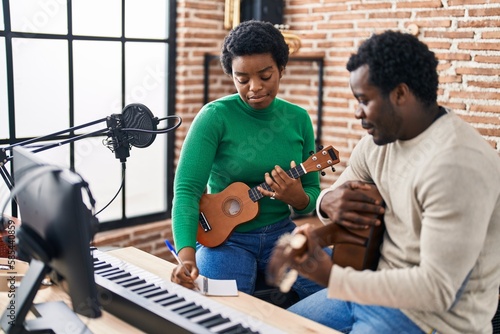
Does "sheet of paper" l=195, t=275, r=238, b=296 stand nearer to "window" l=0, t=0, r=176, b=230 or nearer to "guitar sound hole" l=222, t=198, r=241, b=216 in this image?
"guitar sound hole" l=222, t=198, r=241, b=216

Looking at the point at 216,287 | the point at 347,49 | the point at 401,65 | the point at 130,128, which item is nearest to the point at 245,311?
the point at 216,287

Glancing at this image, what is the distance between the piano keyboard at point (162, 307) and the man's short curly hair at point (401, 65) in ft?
2.07

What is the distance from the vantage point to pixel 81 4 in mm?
3219

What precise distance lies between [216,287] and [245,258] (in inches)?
15.9

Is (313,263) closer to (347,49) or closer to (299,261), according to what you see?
(299,261)

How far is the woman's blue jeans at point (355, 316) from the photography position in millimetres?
1425

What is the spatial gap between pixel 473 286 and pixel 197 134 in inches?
41.7

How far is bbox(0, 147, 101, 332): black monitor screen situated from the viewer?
114 cm

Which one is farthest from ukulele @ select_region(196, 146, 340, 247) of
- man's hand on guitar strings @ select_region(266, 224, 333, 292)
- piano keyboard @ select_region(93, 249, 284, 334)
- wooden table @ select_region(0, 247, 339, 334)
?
man's hand on guitar strings @ select_region(266, 224, 333, 292)

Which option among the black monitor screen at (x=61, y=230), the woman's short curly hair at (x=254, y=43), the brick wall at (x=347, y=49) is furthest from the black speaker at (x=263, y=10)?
the black monitor screen at (x=61, y=230)

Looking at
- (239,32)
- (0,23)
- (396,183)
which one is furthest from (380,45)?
(0,23)

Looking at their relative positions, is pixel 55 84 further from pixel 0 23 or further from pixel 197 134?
pixel 197 134

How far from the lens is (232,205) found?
83.4 inches

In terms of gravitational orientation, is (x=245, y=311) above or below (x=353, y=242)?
below
